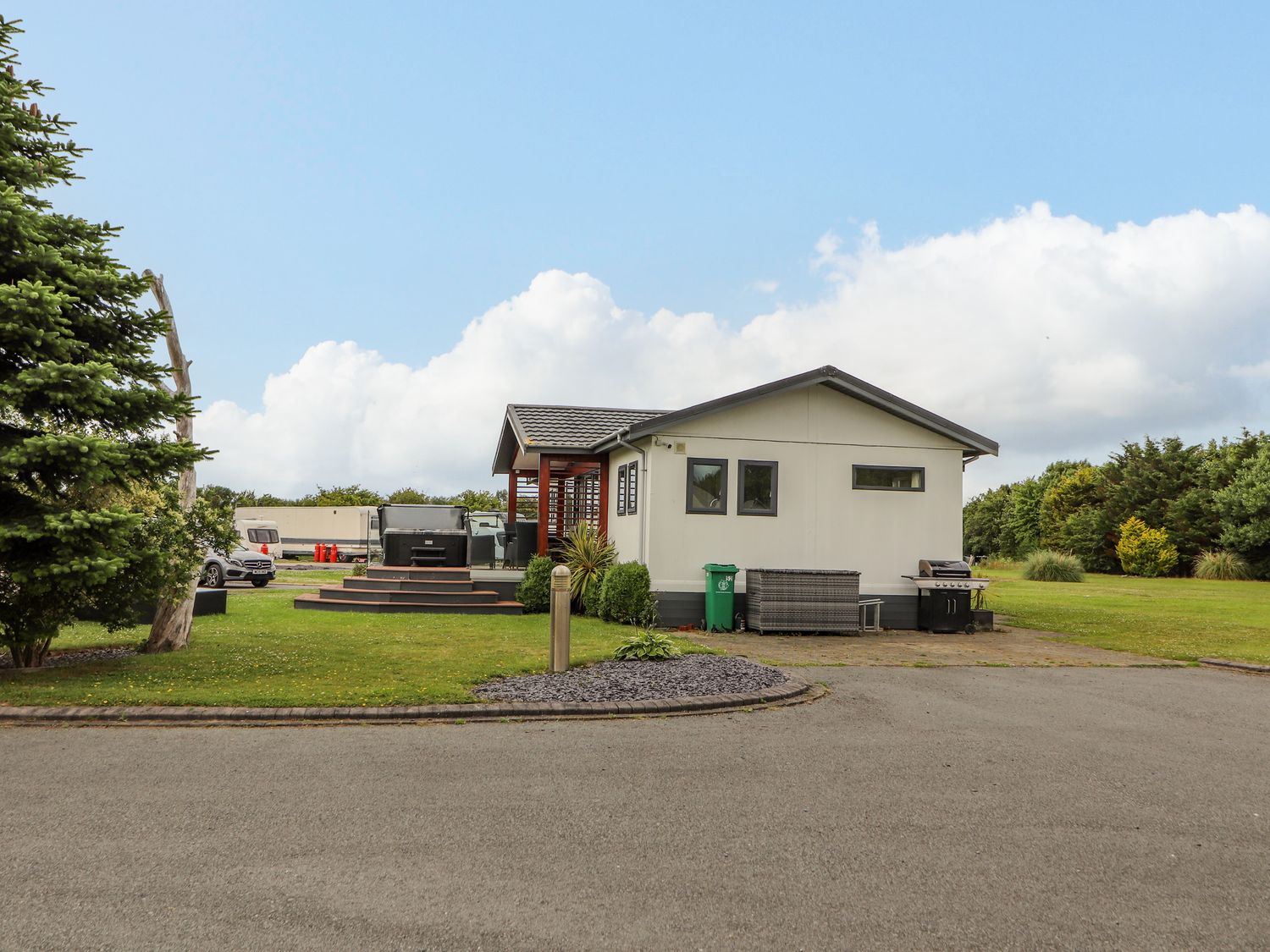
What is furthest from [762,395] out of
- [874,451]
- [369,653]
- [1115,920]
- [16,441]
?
[1115,920]

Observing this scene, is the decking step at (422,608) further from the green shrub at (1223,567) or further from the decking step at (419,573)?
the green shrub at (1223,567)

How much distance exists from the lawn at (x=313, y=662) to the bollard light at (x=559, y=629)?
0.75 ft

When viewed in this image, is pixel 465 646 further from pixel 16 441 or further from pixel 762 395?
pixel 762 395

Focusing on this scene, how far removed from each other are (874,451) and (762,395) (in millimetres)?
2432

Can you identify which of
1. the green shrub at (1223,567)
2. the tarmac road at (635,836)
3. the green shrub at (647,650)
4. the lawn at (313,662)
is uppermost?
the green shrub at (1223,567)

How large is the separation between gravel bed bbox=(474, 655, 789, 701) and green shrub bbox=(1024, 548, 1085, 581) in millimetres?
31396

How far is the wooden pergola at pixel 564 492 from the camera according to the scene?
19.5 metres

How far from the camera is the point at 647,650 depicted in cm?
1071

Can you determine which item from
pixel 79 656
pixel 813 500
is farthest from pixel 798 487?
pixel 79 656

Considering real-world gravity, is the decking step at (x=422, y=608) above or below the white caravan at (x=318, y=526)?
below

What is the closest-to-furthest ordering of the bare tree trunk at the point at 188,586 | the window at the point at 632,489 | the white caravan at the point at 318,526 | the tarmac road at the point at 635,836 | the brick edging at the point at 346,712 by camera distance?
the tarmac road at the point at 635,836, the brick edging at the point at 346,712, the bare tree trunk at the point at 188,586, the window at the point at 632,489, the white caravan at the point at 318,526

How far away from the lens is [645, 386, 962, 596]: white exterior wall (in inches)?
658

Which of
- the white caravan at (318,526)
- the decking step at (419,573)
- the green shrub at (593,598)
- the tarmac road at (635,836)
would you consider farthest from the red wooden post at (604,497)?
the white caravan at (318,526)

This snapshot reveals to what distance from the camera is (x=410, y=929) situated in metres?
3.59
